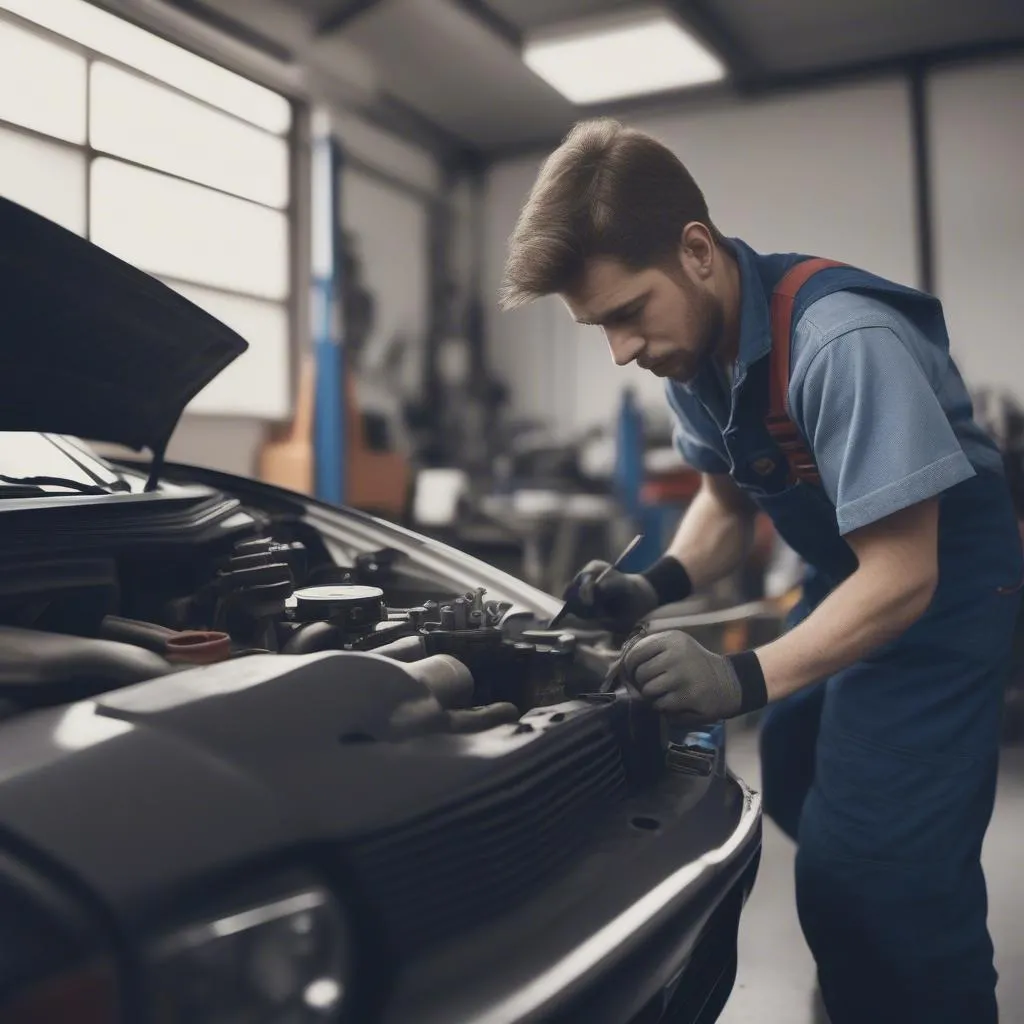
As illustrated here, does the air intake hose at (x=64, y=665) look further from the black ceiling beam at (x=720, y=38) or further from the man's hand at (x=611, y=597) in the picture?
the black ceiling beam at (x=720, y=38)

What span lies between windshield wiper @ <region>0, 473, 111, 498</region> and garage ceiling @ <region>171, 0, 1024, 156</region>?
4.50 metres

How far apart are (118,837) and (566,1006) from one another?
34cm

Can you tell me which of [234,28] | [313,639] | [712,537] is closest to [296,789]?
[313,639]

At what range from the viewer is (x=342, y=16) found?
5387mm

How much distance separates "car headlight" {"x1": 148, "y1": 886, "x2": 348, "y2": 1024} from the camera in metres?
0.54

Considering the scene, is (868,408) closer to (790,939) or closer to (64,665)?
(64,665)

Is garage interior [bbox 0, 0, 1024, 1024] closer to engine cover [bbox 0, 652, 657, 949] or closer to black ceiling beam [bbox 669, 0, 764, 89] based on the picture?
black ceiling beam [bbox 669, 0, 764, 89]

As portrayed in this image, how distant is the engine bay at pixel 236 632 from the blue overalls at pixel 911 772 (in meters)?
0.34

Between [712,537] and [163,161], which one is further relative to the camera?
[163,161]

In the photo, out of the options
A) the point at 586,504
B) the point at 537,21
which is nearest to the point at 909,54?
the point at 537,21

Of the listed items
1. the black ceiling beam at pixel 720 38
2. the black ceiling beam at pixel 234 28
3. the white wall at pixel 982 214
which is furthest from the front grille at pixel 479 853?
the white wall at pixel 982 214

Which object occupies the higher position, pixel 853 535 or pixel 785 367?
pixel 785 367

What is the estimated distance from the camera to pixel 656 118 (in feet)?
22.3

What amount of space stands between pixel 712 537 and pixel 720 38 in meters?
4.96
